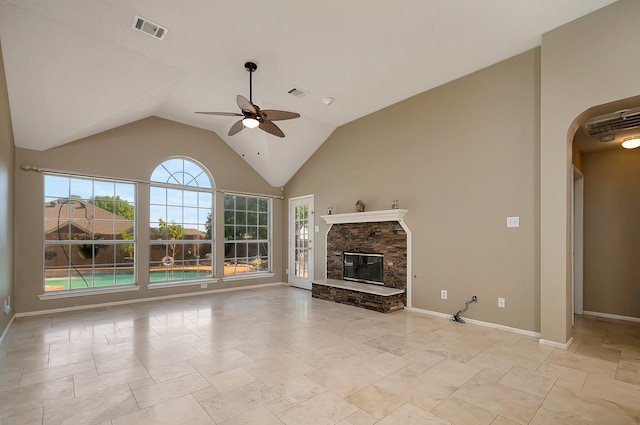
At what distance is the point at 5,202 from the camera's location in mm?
3994

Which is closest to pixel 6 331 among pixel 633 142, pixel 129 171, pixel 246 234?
pixel 129 171

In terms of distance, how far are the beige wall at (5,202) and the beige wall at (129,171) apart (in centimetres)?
29

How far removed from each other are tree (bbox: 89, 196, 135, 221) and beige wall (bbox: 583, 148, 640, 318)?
8.00 meters

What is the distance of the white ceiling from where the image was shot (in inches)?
123

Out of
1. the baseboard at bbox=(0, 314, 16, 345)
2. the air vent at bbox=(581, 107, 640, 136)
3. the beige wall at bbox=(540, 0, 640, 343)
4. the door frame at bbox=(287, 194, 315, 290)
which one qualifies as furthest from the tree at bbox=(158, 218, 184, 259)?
the air vent at bbox=(581, 107, 640, 136)

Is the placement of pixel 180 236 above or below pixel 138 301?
above

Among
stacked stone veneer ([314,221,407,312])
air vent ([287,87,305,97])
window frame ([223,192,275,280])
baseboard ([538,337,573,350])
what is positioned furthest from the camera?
window frame ([223,192,275,280])

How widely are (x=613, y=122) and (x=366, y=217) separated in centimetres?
358

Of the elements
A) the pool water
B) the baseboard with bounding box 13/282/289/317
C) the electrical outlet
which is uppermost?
the electrical outlet

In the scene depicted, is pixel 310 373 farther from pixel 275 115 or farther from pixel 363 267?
pixel 363 267

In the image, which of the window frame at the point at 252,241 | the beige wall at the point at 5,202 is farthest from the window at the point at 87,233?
the window frame at the point at 252,241

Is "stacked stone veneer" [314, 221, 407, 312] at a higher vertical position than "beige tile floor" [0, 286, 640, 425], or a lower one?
higher

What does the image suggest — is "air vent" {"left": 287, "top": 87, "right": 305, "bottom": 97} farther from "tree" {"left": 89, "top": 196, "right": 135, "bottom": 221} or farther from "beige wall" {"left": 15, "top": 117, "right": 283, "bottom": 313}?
"tree" {"left": 89, "top": 196, "right": 135, "bottom": 221}

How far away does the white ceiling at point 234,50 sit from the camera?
3125 millimetres
